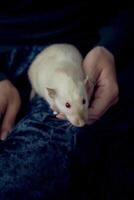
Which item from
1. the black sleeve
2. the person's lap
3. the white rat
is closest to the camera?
the person's lap

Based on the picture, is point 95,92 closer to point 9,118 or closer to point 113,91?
point 113,91

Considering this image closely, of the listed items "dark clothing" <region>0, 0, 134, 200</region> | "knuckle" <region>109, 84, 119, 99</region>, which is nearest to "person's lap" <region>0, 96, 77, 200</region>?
"dark clothing" <region>0, 0, 134, 200</region>

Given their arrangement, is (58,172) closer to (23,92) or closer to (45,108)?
(45,108)

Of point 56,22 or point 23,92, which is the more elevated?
point 56,22

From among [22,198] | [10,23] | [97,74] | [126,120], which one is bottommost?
[22,198]

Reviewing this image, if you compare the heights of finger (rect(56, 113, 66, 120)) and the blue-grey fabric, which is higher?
finger (rect(56, 113, 66, 120))

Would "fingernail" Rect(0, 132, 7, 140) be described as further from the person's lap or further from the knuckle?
the knuckle

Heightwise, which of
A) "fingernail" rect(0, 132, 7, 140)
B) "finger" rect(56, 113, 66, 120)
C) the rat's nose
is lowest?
"fingernail" rect(0, 132, 7, 140)

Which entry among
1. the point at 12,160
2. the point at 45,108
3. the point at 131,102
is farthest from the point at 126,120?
the point at 12,160
